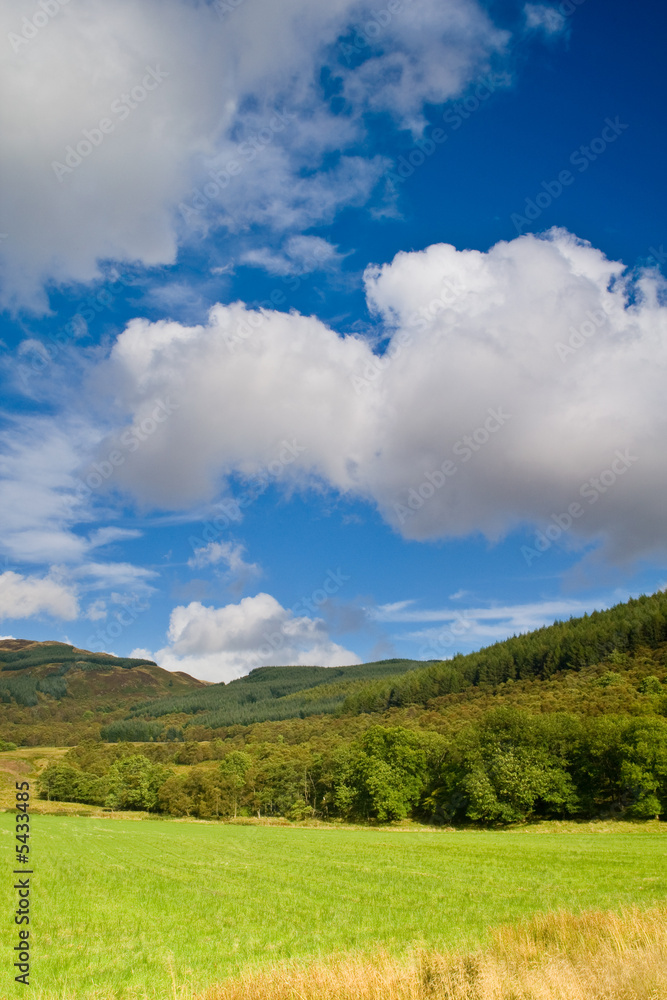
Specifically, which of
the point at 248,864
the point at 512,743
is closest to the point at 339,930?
the point at 248,864

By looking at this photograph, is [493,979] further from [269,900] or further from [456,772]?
[456,772]

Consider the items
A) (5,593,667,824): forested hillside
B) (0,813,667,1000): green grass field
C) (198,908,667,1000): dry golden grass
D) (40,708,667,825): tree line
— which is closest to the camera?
(198,908,667,1000): dry golden grass

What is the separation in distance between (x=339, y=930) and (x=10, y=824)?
266 feet

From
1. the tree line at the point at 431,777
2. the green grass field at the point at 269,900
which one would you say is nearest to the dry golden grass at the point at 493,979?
the green grass field at the point at 269,900

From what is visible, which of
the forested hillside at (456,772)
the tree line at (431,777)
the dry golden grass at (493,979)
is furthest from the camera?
the forested hillside at (456,772)

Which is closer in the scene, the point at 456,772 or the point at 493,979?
the point at 493,979

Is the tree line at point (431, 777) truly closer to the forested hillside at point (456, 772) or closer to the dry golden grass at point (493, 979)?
the forested hillside at point (456, 772)

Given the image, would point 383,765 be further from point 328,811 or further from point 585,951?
point 585,951

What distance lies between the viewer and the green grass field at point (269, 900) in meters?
16.0

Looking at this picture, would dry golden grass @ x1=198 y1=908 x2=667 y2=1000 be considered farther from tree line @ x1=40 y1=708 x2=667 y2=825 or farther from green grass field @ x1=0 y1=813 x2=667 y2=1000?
tree line @ x1=40 y1=708 x2=667 y2=825

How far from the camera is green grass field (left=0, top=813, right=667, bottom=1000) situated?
16.0 m

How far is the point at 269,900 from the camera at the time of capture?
2541 centimetres

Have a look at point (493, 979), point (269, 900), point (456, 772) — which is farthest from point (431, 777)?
point (493, 979)

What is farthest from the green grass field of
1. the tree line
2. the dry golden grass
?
the tree line
